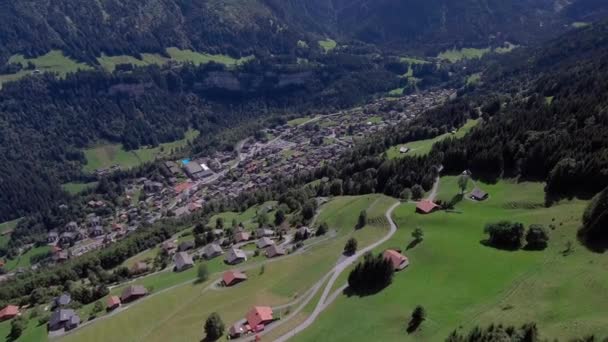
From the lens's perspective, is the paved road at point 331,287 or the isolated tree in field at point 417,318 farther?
the paved road at point 331,287

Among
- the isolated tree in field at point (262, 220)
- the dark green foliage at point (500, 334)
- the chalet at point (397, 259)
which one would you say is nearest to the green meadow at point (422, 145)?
the isolated tree in field at point (262, 220)

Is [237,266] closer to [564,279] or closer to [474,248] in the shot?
[474,248]

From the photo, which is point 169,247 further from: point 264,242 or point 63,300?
point 63,300

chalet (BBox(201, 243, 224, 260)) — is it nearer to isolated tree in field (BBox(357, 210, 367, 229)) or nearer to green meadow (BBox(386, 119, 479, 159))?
isolated tree in field (BBox(357, 210, 367, 229))

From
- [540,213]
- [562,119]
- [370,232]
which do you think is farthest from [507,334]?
[562,119]

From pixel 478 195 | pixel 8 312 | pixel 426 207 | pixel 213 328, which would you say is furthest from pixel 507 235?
pixel 8 312

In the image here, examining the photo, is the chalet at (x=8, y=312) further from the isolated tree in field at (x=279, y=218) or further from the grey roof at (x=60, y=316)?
the isolated tree in field at (x=279, y=218)

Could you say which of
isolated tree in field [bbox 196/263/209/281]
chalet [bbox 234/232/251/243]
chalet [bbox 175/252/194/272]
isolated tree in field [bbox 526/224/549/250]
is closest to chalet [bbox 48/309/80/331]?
isolated tree in field [bbox 196/263/209/281]
